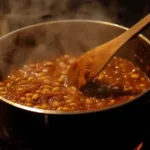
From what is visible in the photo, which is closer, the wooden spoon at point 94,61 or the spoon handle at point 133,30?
the spoon handle at point 133,30

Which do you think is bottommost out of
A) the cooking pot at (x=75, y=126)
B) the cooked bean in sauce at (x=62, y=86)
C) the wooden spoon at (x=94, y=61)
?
the cooking pot at (x=75, y=126)

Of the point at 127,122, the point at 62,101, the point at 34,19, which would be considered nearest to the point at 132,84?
the point at 62,101

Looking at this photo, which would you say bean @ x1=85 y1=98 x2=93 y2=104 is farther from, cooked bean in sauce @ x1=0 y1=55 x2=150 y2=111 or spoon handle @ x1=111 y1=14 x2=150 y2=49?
spoon handle @ x1=111 y1=14 x2=150 y2=49

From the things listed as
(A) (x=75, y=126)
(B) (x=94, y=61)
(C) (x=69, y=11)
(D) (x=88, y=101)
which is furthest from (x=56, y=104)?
(C) (x=69, y=11)

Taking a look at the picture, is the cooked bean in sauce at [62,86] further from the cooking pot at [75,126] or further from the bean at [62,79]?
the cooking pot at [75,126]

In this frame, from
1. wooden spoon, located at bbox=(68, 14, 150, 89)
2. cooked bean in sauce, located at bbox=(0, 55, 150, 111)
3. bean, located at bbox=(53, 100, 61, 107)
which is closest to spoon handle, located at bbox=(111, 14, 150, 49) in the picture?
wooden spoon, located at bbox=(68, 14, 150, 89)

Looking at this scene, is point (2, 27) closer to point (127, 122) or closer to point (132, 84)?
point (132, 84)

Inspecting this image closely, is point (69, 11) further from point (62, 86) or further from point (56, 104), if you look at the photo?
point (56, 104)

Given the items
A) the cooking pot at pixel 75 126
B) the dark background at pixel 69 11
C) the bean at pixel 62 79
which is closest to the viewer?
the cooking pot at pixel 75 126

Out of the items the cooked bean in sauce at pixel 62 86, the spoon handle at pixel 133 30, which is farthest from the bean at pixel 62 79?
the spoon handle at pixel 133 30
